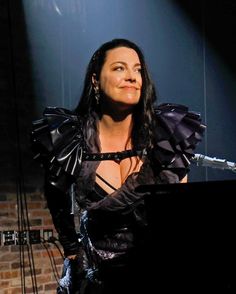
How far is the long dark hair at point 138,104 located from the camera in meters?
1.05

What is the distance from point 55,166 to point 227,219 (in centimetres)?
51

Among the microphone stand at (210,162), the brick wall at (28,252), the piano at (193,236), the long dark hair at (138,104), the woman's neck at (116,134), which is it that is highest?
the long dark hair at (138,104)

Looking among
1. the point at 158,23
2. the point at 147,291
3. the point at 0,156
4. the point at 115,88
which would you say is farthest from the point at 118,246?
the point at 158,23

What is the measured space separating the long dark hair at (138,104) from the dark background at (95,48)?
1864mm

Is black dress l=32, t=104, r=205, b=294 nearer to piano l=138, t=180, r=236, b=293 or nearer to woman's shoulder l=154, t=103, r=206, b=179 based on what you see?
woman's shoulder l=154, t=103, r=206, b=179

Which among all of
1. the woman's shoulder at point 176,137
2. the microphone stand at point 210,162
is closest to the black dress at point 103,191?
the woman's shoulder at point 176,137

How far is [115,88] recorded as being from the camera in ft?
3.40

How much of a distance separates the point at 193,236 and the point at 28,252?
8.01 ft

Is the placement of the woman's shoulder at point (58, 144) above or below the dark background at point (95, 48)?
below

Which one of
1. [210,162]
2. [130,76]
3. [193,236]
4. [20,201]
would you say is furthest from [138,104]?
[20,201]

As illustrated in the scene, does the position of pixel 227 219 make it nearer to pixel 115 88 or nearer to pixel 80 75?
pixel 115 88

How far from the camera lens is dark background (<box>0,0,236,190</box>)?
2971 millimetres

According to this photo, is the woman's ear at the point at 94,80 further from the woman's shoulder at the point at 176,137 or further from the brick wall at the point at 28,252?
the brick wall at the point at 28,252

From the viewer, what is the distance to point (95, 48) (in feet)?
9.96
